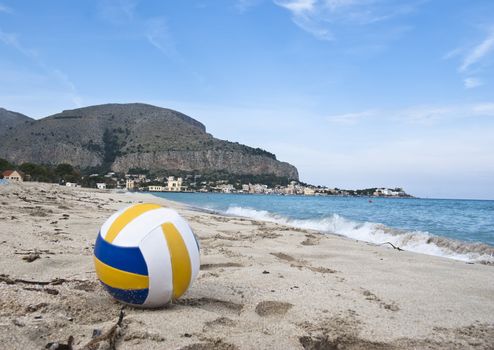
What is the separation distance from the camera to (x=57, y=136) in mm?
145375

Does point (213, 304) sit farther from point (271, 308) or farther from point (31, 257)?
point (31, 257)

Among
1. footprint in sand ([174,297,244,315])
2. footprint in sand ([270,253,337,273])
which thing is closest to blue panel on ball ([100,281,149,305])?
footprint in sand ([174,297,244,315])

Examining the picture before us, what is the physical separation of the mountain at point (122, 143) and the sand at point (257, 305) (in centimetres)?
13980

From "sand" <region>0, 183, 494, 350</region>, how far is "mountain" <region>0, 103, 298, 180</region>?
459ft

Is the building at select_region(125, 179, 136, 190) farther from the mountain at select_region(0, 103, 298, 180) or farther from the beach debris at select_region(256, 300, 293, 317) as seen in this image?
the beach debris at select_region(256, 300, 293, 317)

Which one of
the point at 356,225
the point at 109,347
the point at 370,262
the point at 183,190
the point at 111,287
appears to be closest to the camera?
the point at 109,347

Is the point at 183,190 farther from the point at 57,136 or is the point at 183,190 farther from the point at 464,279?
the point at 464,279

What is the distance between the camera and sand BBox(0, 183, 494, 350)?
3.31 meters

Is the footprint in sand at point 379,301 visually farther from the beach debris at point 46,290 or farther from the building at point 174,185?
the building at point 174,185

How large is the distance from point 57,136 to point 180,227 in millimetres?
156525

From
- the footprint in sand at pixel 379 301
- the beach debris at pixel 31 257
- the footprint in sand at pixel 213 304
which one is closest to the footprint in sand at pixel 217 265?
the footprint in sand at pixel 213 304

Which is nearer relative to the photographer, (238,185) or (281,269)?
(281,269)

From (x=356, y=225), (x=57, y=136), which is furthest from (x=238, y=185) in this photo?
(x=356, y=225)

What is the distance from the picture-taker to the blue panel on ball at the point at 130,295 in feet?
12.6
